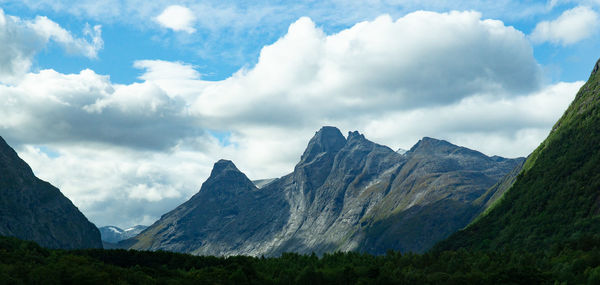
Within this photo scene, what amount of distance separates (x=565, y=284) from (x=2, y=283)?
200049mm

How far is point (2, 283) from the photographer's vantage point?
199m

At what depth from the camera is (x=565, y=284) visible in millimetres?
198000

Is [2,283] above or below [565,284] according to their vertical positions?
above
